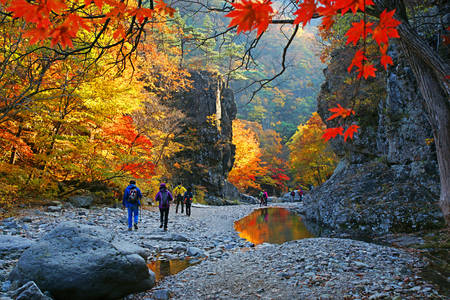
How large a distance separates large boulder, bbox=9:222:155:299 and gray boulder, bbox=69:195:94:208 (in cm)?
742

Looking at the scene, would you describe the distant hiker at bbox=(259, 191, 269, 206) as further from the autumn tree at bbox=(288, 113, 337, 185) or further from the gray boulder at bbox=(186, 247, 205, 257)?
the gray boulder at bbox=(186, 247, 205, 257)

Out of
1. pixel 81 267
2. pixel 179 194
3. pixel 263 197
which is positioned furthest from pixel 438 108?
pixel 263 197

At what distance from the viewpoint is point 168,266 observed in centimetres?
547

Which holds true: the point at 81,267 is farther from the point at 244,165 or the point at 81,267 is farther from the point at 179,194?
the point at 244,165

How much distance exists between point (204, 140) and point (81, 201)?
1556 cm

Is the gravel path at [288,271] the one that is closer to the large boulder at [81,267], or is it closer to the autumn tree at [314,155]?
the large boulder at [81,267]

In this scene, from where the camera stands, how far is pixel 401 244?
6.71 meters

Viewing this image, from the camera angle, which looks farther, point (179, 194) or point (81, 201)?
point (179, 194)

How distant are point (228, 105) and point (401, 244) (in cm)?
2584

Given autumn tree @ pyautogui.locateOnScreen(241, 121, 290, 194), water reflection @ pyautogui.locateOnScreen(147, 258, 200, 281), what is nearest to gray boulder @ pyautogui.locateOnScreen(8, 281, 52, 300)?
water reflection @ pyautogui.locateOnScreen(147, 258, 200, 281)

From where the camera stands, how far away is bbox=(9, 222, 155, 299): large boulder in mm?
3348

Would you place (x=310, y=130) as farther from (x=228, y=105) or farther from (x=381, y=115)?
(x=381, y=115)

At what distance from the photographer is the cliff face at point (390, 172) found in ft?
26.2

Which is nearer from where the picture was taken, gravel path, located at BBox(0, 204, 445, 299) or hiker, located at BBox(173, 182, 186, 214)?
gravel path, located at BBox(0, 204, 445, 299)
